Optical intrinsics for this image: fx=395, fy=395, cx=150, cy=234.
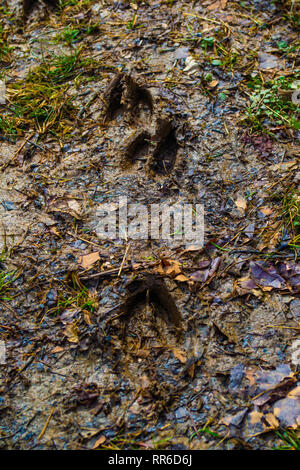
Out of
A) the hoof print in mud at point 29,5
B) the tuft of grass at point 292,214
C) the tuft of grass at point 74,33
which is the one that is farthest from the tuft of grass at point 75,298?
the hoof print in mud at point 29,5

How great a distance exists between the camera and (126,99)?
2627 millimetres

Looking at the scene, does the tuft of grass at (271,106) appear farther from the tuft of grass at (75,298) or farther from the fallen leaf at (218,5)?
→ the tuft of grass at (75,298)

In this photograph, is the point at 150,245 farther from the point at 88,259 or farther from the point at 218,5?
the point at 218,5

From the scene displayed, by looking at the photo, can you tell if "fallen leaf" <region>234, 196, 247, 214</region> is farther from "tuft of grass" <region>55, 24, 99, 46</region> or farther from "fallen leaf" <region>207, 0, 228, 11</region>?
"tuft of grass" <region>55, 24, 99, 46</region>

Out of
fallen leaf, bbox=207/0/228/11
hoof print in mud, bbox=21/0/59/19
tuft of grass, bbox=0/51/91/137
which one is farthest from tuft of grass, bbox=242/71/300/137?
hoof print in mud, bbox=21/0/59/19

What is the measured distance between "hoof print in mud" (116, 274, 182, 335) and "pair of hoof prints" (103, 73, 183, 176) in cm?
74

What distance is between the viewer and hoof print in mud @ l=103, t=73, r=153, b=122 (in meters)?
2.62

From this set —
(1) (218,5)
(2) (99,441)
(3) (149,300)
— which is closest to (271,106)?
(1) (218,5)

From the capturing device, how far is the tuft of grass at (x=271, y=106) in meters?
2.50

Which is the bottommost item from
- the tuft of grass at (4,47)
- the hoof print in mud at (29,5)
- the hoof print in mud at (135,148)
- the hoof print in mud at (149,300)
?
the hoof print in mud at (149,300)

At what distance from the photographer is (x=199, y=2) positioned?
119 inches

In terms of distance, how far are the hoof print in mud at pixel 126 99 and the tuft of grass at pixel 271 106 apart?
2.19ft
